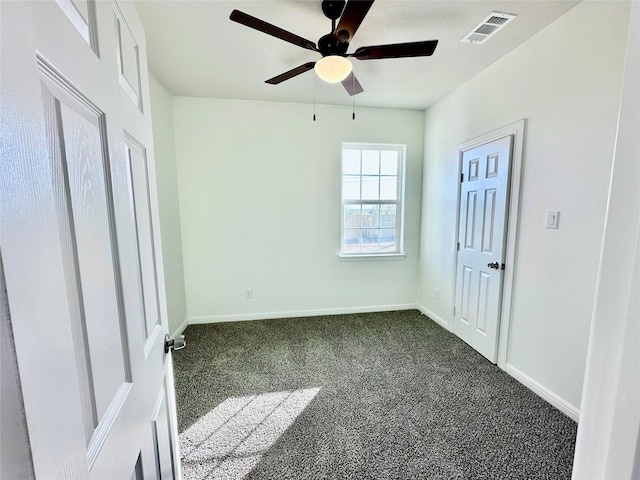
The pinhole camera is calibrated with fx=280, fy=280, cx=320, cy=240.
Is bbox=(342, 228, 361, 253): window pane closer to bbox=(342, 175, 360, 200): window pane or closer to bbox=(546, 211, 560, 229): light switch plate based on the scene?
bbox=(342, 175, 360, 200): window pane

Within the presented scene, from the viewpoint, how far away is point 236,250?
3275 millimetres

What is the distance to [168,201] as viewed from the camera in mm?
2787

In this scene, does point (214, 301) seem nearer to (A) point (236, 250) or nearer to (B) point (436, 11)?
(A) point (236, 250)

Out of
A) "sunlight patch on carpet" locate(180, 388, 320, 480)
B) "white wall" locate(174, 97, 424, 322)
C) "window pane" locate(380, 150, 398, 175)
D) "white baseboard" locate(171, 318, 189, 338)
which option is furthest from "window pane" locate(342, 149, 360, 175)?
"white baseboard" locate(171, 318, 189, 338)

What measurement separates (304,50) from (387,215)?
2.09 m

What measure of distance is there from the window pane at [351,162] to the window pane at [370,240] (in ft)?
2.43

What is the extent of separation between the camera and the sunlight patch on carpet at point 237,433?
1.49m

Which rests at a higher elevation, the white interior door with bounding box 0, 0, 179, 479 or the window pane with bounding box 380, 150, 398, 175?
the window pane with bounding box 380, 150, 398, 175

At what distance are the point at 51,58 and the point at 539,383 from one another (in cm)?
289

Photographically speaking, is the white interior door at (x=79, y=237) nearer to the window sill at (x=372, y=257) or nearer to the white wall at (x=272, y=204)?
the white wall at (x=272, y=204)

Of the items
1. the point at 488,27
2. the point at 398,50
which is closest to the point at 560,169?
the point at 488,27

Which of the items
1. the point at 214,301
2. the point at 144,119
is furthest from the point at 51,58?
the point at 214,301

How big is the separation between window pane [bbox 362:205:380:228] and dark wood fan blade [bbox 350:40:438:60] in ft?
6.40

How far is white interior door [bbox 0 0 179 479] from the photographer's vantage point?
0.29 metres
